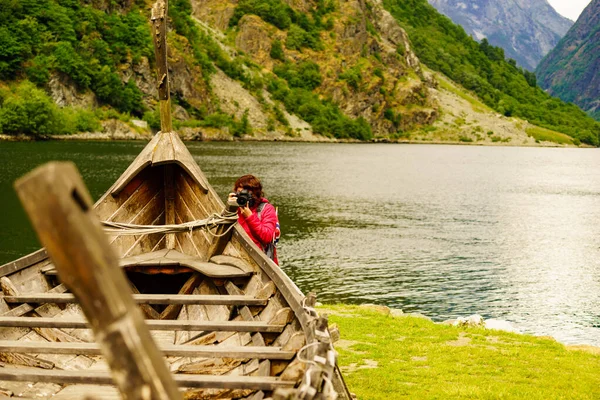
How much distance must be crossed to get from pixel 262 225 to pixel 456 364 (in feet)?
14.8

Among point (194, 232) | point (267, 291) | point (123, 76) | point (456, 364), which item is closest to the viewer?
point (267, 291)

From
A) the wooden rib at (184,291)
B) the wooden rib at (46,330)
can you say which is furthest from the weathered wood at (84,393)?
the wooden rib at (184,291)

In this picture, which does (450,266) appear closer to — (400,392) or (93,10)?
(400,392)

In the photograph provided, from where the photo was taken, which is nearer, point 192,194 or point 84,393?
point 84,393

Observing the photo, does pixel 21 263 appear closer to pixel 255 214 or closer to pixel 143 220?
pixel 143 220

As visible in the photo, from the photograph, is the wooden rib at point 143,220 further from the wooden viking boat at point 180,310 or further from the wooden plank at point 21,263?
the wooden plank at point 21,263

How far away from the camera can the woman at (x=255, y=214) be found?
9797 mm

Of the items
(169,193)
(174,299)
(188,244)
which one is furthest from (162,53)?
(174,299)

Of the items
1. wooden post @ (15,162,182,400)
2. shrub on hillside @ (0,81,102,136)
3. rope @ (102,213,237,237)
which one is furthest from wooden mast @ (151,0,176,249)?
shrub on hillside @ (0,81,102,136)

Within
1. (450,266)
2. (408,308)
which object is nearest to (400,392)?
(408,308)

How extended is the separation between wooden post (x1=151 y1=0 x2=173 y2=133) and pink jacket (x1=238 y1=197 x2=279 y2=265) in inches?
141

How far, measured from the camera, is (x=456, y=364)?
1120 centimetres

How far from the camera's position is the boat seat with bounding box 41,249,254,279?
9219 mm

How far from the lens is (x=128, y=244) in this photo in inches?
446
